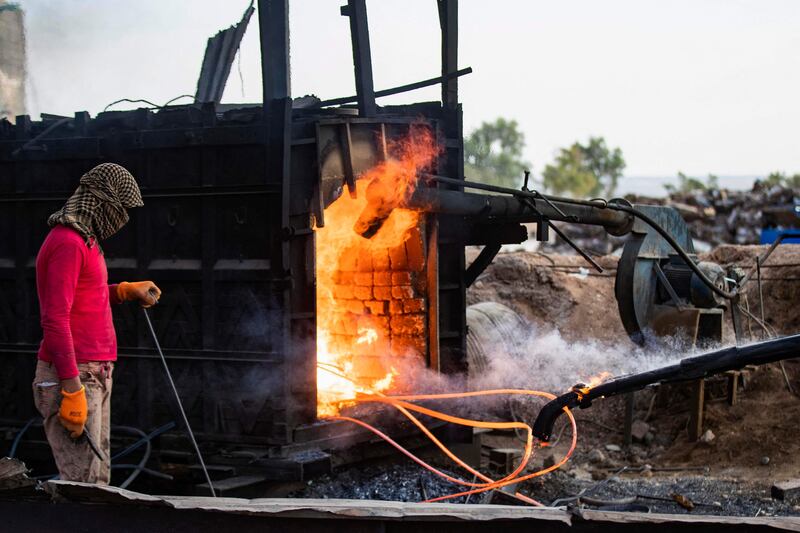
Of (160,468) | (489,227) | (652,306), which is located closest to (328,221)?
(489,227)

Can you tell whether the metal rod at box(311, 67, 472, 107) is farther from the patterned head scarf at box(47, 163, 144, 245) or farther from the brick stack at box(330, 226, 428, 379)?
the patterned head scarf at box(47, 163, 144, 245)

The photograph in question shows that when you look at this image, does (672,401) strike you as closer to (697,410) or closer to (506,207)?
(697,410)

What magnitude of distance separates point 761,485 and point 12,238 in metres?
7.94

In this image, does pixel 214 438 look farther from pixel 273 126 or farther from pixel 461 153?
pixel 461 153

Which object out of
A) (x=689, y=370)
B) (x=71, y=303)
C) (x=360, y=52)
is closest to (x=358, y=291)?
(x=360, y=52)

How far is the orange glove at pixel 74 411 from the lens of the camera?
5.19 meters

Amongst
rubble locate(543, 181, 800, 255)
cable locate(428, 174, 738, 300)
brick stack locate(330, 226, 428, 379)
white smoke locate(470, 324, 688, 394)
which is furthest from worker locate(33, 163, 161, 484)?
rubble locate(543, 181, 800, 255)

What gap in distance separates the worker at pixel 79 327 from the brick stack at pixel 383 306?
337cm

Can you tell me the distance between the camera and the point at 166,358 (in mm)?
7656

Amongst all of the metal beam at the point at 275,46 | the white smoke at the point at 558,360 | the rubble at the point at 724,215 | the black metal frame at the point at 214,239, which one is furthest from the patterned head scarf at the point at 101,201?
the rubble at the point at 724,215

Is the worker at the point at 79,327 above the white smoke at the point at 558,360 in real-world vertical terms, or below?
above

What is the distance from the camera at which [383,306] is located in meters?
8.74

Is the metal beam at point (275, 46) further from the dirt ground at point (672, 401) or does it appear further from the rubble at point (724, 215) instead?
the rubble at point (724, 215)

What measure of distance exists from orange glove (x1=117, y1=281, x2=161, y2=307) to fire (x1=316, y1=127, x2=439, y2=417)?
2.52 metres
